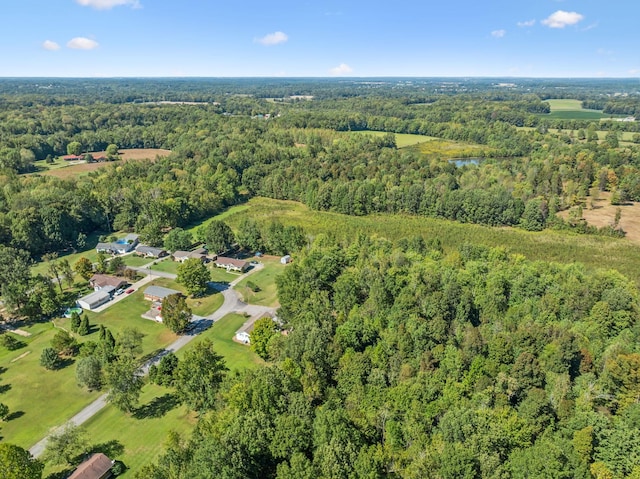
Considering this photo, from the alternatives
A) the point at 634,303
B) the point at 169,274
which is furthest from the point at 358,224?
the point at 634,303

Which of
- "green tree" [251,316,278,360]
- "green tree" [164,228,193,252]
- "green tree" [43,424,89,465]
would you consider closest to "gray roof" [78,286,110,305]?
"green tree" [164,228,193,252]

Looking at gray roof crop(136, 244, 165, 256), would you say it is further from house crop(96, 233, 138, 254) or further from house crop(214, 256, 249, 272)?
house crop(214, 256, 249, 272)

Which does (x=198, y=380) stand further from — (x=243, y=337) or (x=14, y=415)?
(x=14, y=415)

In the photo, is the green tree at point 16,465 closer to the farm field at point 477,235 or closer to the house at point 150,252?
the house at point 150,252

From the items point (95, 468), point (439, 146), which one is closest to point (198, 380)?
point (95, 468)

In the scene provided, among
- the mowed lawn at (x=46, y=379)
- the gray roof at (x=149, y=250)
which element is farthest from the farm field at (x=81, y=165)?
the mowed lawn at (x=46, y=379)
